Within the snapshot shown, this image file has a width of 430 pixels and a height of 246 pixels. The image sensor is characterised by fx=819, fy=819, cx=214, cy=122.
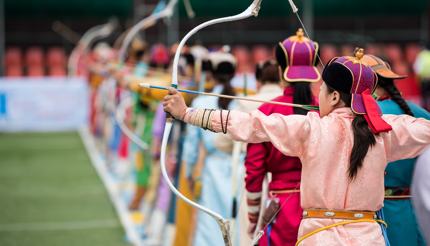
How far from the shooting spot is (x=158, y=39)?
16359 mm

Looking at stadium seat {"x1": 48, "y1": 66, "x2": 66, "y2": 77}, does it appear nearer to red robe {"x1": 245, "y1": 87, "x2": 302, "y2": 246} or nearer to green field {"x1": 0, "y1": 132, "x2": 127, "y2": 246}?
green field {"x1": 0, "y1": 132, "x2": 127, "y2": 246}

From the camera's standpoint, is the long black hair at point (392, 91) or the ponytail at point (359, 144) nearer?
the ponytail at point (359, 144)

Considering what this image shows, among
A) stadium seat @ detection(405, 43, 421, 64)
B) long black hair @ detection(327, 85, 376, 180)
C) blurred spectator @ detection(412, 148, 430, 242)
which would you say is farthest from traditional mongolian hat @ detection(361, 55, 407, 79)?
stadium seat @ detection(405, 43, 421, 64)

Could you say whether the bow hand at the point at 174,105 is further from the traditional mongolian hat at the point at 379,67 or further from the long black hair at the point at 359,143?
the traditional mongolian hat at the point at 379,67

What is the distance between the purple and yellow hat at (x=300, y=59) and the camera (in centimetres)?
347

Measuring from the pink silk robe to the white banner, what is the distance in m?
11.2

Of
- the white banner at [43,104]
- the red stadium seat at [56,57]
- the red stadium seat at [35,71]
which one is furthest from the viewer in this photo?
the red stadium seat at [35,71]

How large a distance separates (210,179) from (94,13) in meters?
13.1

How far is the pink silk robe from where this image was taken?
2789 millimetres

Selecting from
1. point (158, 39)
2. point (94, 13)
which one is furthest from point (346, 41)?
point (94, 13)

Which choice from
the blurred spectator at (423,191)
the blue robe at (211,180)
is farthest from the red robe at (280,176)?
the blue robe at (211,180)

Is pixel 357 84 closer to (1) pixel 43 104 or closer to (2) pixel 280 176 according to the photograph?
(2) pixel 280 176

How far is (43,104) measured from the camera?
14.0m

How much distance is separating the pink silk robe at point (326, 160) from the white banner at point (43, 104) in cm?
1122
